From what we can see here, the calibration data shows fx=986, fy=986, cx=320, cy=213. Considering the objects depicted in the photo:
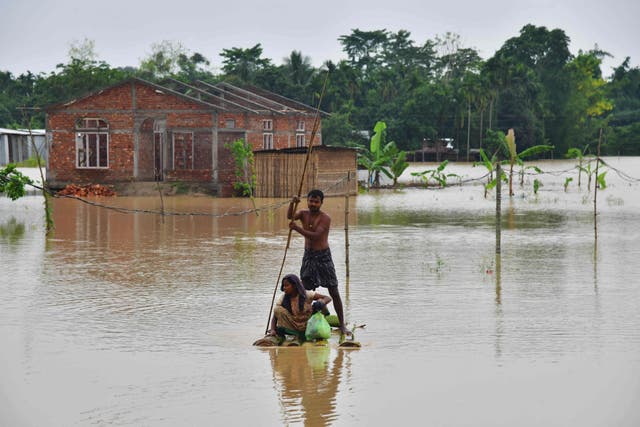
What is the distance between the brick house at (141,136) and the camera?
35219mm

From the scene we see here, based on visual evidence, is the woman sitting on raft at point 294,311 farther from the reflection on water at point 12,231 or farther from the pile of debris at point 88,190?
the pile of debris at point 88,190

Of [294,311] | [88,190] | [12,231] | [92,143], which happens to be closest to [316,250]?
[294,311]

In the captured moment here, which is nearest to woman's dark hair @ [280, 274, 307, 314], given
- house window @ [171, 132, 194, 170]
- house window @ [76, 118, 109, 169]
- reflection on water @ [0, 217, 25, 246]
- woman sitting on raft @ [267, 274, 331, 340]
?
woman sitting on raft @ [267, 274, 331, 340]

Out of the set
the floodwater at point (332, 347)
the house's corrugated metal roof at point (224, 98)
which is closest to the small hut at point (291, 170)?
the house's corrugated metal roof at point (224, 98)

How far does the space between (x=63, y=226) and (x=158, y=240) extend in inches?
174

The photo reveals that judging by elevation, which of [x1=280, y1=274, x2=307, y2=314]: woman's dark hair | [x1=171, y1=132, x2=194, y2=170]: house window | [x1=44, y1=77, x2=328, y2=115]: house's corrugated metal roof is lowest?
[x1=280, y1=274, x2=307, y2=314]: woman's dark hair

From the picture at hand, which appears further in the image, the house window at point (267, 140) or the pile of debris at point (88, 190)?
the house window at point (267, 140)

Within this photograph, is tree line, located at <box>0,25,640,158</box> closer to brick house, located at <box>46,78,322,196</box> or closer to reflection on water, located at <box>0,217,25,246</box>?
brick house, located at <box>46,78,322,196</box>

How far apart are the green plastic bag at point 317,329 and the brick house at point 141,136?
25.3 metres

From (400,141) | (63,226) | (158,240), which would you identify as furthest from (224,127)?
(400,141)

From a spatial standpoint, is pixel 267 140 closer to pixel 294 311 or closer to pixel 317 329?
pixel 294 311

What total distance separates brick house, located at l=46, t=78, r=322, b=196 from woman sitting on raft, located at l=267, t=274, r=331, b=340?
2515 centimetres

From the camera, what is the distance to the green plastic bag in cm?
995

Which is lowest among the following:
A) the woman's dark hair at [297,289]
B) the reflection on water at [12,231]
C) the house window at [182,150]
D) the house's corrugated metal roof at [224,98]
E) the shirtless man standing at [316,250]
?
the reflection on water at [12,231]
